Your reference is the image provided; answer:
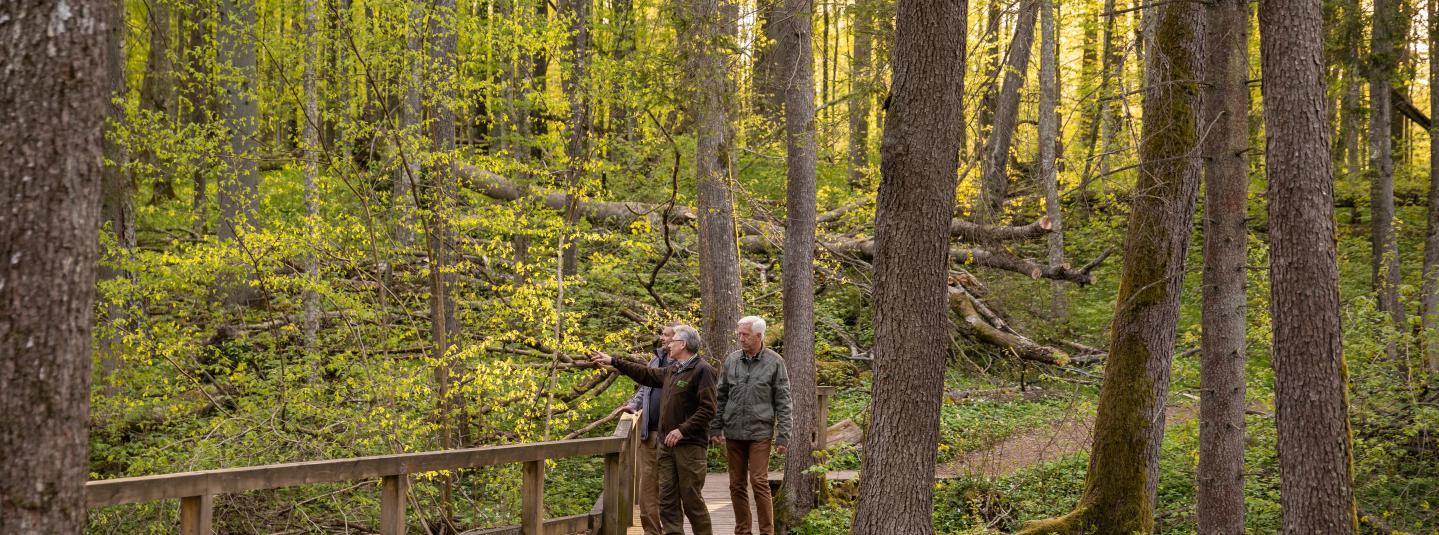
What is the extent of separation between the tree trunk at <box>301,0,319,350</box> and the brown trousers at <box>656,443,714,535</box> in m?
4.48

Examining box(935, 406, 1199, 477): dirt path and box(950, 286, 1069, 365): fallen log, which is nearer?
box(935, 406, 1199, 477): dirt path

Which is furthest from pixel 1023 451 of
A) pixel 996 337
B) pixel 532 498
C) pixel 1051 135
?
pixel 532 498

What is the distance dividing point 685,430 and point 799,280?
3994mm

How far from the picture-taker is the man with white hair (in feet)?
24.6

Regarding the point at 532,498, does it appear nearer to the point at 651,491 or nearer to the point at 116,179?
the point at 651,491

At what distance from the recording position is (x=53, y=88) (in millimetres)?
3164

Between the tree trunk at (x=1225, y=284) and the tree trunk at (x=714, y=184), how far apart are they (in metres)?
4.67

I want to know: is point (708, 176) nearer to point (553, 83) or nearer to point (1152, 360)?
point (1152, 360)

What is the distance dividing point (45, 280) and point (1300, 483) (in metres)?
7.45

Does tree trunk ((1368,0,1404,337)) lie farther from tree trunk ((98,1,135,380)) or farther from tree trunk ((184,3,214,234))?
tree trunk ((98,1,135,380))

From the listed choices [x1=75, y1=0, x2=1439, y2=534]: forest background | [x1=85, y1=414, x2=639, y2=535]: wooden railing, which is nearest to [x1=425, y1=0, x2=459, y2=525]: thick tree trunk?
[x1=75, y1=0, x2=1439, y2=534]: forest background

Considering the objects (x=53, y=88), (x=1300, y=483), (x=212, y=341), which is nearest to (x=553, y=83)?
(x=212, y=341)

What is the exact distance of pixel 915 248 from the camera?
634 centimetres

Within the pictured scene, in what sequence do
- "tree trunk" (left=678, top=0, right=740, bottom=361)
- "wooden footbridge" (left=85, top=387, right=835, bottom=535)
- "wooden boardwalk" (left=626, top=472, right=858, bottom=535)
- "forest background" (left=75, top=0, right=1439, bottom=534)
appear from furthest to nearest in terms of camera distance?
1. "tree trunk" (left=678, top=0, right=740, bottom=361)
2. "forest background" (left=75, top=0, right=1439, bottom=534)
3. "wooden boardwalk" (left=626, top=472, right=858, bottom=535)
4. "wooden footbridge" (left=85, top=387, right=835, bottom=535)
